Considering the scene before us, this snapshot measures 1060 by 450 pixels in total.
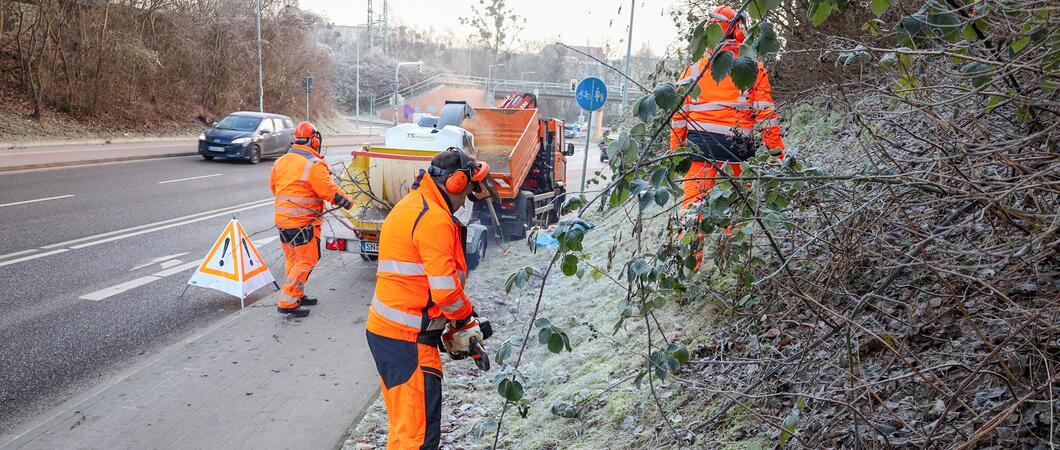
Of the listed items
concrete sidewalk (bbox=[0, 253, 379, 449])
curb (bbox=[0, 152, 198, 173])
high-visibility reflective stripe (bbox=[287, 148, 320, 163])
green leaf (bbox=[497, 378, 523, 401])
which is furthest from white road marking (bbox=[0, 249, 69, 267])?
curb (bbox=[0, 152, 198, 173])

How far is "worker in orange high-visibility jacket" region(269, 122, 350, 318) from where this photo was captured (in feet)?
23.2

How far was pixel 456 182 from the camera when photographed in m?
3.70

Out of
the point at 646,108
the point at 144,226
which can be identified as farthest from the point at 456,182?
the point at 144,226

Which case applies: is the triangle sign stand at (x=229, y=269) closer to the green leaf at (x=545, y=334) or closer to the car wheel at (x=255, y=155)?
the green leaf at (x=545, y=334)

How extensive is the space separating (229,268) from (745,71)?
22.1ft

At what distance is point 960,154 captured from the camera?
2385 mm

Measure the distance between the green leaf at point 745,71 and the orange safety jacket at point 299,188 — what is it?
18.6ft

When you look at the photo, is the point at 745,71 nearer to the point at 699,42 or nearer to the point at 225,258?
the point at 699,42

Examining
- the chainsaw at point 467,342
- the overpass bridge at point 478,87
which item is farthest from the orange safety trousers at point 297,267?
the overpass bridge at point 478,87

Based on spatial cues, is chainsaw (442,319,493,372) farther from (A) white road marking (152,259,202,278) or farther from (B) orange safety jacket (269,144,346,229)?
(A) white road marking (152,259,202,278)

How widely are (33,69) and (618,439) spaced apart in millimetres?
27044

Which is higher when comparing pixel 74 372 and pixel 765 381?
pixel 765 381

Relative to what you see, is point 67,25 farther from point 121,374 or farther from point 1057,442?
point 1057,442

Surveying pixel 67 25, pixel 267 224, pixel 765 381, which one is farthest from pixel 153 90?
pixel 765 381
